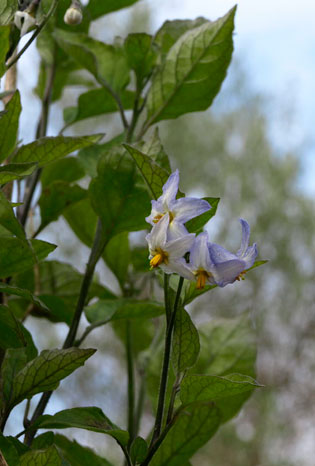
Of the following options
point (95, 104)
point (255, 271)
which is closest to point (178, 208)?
point (95, 104)

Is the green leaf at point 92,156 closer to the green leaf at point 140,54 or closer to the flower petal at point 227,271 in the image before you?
the green leaf at point 140,54

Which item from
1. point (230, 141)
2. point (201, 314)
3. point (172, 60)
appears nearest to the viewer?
point (172, 60)

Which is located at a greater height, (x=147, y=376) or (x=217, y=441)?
(x=147, y=376)

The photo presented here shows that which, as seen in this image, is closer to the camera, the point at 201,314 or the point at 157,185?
the point at 157,185

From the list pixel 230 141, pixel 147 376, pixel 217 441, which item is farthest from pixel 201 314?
pixel 147 376

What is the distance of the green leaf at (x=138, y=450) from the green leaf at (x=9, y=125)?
127 millimetres

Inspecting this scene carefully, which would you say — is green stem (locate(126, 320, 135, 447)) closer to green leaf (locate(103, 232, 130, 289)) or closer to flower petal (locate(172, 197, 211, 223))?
green leaf (locate(103, 232, 130, 289))

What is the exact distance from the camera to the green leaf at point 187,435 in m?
0.27

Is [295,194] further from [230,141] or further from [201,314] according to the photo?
[201,314]

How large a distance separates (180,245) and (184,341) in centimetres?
4

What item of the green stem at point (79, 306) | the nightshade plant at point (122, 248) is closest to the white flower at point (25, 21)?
the nightshade plant at point (122, 248)

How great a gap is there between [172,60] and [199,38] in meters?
0.02

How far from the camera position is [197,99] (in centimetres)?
34

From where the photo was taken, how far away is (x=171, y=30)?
38 cm
